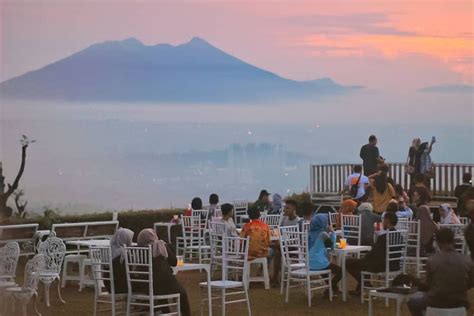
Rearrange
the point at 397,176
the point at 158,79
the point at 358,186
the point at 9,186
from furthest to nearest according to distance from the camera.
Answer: the point at 397,176
the point at 158,79
the point at 9,186
the point at 358,186

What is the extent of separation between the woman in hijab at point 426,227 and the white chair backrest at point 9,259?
15.6ft

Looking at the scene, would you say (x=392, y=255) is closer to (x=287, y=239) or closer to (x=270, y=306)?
(x=287, y=239)

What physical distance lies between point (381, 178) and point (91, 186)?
597cm

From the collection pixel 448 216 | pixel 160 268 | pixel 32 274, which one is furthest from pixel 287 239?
pixel 448 216

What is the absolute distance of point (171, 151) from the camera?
798 inches

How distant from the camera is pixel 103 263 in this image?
873cm

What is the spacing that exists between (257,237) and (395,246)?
2023mm

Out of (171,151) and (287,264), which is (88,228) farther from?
(171,151)

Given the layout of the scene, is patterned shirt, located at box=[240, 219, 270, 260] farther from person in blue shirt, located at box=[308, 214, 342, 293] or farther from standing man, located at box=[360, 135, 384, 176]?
A: standing man, located at box=[360, 135, 384, 176]

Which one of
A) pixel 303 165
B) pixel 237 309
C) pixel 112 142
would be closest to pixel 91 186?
pixel 112 142

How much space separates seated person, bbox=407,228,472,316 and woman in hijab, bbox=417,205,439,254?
4087mm

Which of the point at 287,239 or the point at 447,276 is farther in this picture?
the point at 287,239

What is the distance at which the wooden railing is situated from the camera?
19.1 meters

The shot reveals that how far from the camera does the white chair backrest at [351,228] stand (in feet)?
39.2
